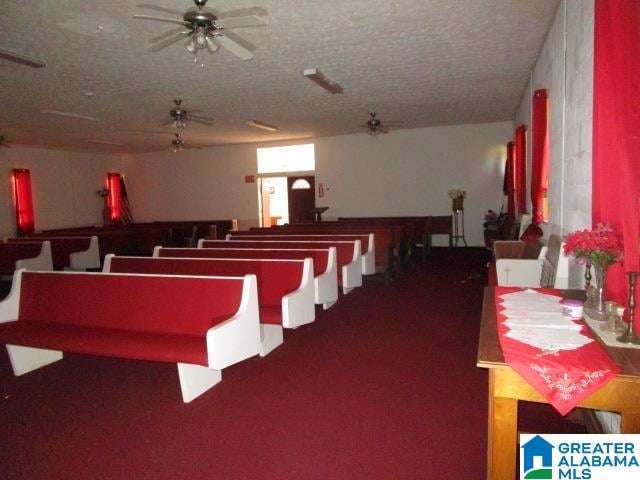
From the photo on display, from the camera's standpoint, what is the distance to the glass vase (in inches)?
70.3

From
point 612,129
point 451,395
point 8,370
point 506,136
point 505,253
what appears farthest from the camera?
point 506,136

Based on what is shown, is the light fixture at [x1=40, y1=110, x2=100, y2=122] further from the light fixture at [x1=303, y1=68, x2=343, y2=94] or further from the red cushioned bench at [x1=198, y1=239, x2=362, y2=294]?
the light fixture at [x1=303, y1=68, x2=343, y2=94]

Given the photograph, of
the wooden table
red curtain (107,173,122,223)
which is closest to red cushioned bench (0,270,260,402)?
the wooden table

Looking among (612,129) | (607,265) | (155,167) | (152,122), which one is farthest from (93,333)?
(155,167)

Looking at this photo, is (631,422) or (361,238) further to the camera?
A: (361,238)

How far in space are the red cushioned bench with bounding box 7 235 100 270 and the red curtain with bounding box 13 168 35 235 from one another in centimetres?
429

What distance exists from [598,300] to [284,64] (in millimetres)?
4247

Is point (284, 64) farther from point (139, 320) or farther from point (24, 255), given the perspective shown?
point (24, 255)

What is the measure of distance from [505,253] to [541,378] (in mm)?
3807

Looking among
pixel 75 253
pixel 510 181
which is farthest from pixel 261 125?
pixel 510 181

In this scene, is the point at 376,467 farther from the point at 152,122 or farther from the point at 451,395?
the point at 152,122

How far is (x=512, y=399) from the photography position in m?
1.49

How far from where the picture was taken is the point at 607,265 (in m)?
1.75

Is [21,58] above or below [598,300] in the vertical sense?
above
